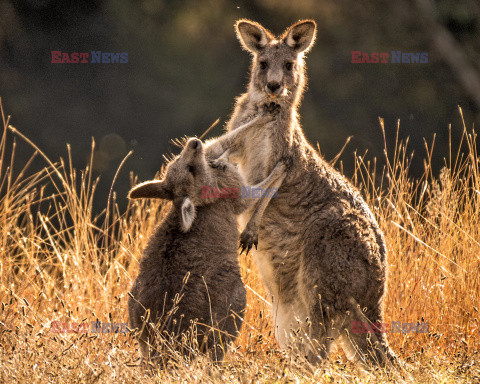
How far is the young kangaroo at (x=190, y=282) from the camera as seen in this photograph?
181 inches

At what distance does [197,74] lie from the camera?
1425 cm

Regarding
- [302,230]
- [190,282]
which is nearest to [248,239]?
[302,230]

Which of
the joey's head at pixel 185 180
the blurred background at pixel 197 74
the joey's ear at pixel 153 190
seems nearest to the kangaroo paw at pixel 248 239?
the joey's head at pixel 185 180

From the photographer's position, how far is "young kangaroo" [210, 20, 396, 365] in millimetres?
5461

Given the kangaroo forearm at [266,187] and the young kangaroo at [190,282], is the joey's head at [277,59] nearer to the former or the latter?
the kangaroo forearm at [266,187]

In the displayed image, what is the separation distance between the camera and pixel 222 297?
15.4ft

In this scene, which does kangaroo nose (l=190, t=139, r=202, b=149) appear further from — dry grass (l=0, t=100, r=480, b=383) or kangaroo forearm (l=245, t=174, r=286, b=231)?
dry grass (l=0, t=100, r=480, b=383)

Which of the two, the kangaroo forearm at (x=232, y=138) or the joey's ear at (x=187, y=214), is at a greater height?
the kangaroo forearm at (x=232, y=138)

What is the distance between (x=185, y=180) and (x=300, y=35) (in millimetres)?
1852

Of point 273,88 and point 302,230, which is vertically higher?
point 273,88

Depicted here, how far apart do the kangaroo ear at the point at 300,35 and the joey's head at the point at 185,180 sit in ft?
4.78

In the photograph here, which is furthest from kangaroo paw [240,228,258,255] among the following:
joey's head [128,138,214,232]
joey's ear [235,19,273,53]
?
joey's ear [235,19,273,53]

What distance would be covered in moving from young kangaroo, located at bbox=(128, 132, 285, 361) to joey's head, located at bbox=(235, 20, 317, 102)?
1277 millimetres

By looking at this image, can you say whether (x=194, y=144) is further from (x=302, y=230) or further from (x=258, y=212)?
(x=302, y=230)
